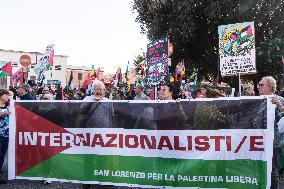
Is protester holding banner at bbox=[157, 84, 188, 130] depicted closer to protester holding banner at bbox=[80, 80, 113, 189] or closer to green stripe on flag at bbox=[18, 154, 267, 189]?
green stripe on flag at bbox=[18, 154, 267, 189]

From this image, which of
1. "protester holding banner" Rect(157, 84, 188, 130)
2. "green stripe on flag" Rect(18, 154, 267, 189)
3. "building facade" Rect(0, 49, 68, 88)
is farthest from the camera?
"building facade" Rect(0, 49, 68, 88)

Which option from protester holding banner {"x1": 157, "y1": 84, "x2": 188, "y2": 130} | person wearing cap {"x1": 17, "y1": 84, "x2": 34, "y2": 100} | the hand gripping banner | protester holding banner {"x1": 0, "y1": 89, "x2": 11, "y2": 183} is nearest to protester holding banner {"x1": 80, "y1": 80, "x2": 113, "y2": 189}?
the hand gripping banner

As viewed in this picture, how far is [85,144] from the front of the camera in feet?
21.5

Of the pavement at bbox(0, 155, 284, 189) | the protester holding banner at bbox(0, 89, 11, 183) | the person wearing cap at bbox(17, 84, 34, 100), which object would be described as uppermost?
the person wearing cap at bbox(17, 84, 34, 100)

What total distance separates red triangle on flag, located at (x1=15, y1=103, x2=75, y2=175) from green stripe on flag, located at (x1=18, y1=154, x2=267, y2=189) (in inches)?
4.0

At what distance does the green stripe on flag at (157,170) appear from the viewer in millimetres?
5480

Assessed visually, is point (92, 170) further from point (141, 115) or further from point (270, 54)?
point (270, 54)

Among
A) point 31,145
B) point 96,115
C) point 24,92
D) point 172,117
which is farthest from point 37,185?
point 172,117

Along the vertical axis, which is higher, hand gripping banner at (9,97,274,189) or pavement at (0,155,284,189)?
hand gripping banner at (9,97,274,189)

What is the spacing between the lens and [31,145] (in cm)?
689

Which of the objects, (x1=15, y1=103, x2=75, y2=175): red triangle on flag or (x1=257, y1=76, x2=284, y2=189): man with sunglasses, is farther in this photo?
(x1=15, y1=103, x2=75, y2=175): red triangle on flag

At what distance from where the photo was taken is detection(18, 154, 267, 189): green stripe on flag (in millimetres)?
5480

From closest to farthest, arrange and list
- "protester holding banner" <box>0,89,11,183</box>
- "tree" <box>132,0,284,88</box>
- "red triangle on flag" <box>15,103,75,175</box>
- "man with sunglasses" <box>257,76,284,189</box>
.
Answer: "man with sunglasses" <box>257,76,284,189</box>, "red triangle on flag" <box>15,103,75,175</box>, "protester holding banner" <box>0,89,11,183</box>, "tree" <box>132,0,284,88</box>

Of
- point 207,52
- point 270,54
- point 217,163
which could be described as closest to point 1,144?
point 217,163
